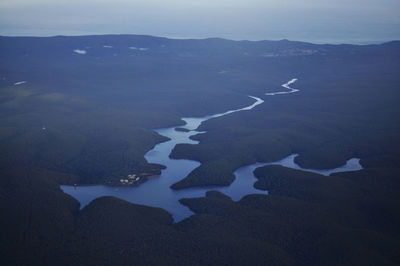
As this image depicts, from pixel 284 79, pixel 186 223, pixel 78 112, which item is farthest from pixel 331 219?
pixel 284 79

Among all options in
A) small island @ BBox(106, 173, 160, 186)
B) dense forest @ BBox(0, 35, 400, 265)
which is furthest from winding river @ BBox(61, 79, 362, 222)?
dense forest @ BBox(0, 35, 400, 265)

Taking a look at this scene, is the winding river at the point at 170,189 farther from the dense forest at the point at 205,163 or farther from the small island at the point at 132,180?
the dense forest at the point at 205,163

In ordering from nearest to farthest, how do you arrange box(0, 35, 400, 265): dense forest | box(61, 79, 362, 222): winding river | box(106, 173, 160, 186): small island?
box(0, 35, 400, 265): dense forest
box(61, 79, 362, 222): winding river
box(106, 173, 160, 186): small island

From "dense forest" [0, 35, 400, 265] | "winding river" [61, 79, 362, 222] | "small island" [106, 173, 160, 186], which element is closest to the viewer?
"dense forest" [0, 35, 400, 265]

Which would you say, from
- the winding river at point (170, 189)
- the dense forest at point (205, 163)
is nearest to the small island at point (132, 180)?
the winding river at point (170, 189)

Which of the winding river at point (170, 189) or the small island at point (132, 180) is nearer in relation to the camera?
the winding river at point (170, 189)

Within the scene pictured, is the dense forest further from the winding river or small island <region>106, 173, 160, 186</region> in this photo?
small island <region>106, 173, 160, 186</region>

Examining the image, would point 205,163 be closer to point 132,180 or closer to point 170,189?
point 170,189

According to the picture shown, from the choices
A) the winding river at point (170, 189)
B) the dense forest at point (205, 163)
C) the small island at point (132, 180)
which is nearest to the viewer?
the dense forest at point (205, 163)
